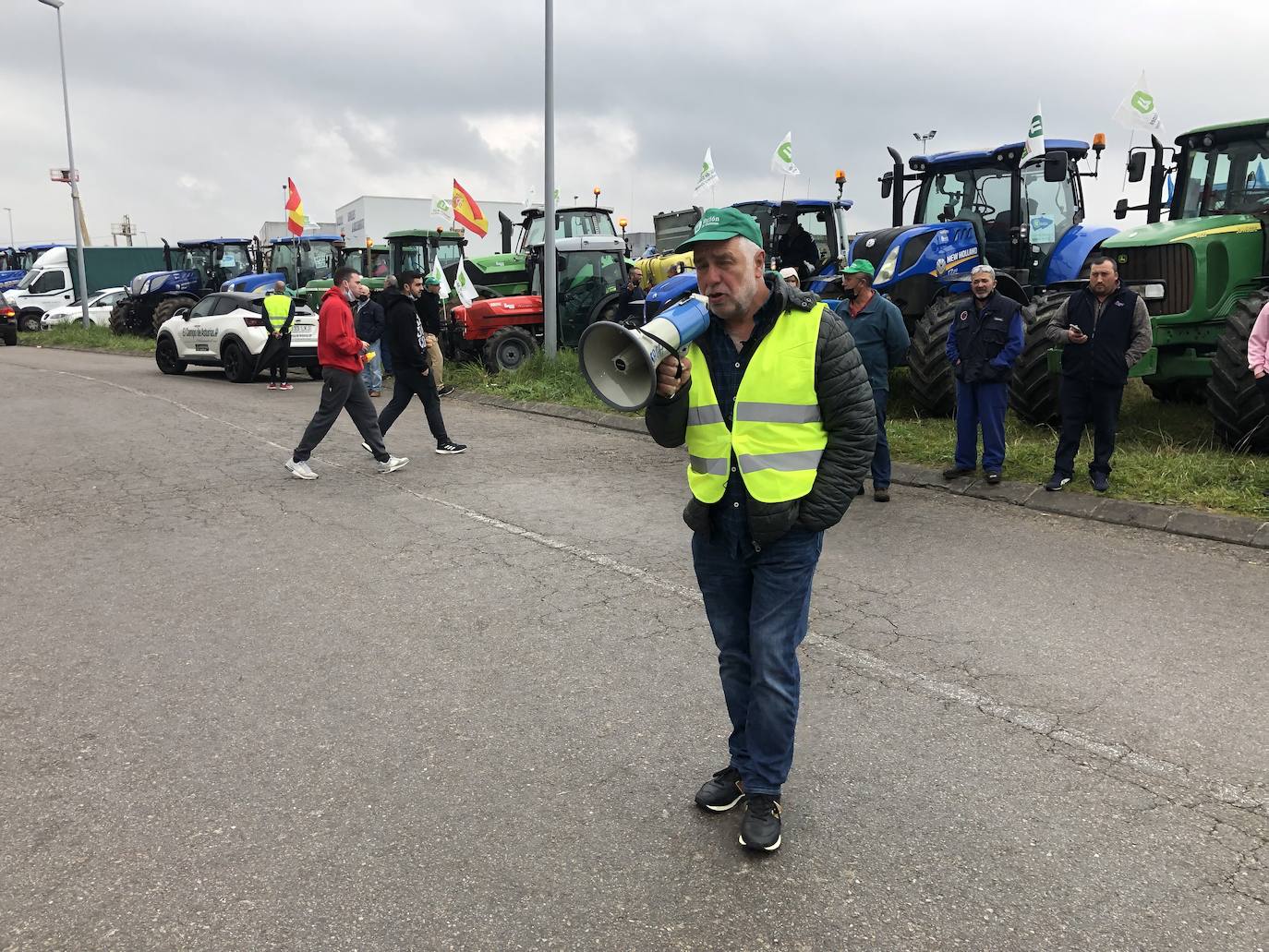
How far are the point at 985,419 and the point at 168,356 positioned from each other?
16977 mm

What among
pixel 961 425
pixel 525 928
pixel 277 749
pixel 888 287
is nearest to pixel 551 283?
pixel 888 287

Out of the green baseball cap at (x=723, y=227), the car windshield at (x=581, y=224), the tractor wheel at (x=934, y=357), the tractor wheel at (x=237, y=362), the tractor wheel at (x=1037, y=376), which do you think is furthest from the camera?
the car windshield at (x=581, y=224)

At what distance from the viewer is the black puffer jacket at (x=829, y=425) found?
3.00m

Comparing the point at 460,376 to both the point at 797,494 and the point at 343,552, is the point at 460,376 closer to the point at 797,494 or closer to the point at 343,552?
the point at 343,552

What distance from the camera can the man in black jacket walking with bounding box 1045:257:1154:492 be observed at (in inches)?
294

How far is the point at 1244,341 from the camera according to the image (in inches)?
317

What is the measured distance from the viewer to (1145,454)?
848cm

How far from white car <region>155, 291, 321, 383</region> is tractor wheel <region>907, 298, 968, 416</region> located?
11.3 m

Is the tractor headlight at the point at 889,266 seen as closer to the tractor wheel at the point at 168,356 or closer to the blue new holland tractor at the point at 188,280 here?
the tractor wheel at the point at 168,356

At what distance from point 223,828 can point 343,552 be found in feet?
11.4

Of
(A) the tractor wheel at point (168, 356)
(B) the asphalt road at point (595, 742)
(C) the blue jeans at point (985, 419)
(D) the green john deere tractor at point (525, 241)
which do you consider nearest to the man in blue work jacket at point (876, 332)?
(C) the blue jeans at point (985, 419)

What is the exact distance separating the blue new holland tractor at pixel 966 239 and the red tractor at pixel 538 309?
21.0 ft

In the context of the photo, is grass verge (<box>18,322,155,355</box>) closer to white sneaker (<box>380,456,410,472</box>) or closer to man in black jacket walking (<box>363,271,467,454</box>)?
man in black jacket walking (<box>363,271,467,454</box>)

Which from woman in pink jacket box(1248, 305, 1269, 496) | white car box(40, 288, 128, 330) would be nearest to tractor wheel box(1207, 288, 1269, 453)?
woman in pink jacket box(1248, 305, 1269, 496)
